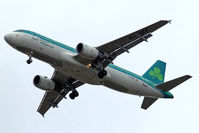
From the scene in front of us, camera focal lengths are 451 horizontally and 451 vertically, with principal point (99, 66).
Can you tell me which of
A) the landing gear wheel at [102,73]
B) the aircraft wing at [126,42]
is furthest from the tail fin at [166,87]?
the landing gear wheel at [102,73]

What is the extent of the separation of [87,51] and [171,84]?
12.4 m

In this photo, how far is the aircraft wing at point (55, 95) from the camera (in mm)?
54906

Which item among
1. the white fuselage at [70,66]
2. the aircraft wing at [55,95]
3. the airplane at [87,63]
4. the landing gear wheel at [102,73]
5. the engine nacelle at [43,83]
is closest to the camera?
the white fuselage at [70,66]

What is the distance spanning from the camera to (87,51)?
47.1 m

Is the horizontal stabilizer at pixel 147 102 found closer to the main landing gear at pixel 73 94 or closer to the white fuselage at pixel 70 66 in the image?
the white fuselage at pixel 70 66

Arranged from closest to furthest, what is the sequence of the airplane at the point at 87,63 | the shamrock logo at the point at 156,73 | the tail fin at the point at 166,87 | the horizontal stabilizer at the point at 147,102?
the airplane at the point at 87,63 < the tail fin at the point at 166,87 < the horizontal stabilizer at the point at 147,102 < the shamrock logo at the point at 156,73

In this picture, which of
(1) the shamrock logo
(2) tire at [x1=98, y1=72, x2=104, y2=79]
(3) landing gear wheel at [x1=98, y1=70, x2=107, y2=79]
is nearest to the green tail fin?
(1) the shamrock logo

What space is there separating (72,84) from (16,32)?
37.6 feet

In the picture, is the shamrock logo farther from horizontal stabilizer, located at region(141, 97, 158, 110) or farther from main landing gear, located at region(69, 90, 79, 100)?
main landing gear, located at region(69, 90, 79, 100)

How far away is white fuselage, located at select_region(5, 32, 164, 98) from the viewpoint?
154ft

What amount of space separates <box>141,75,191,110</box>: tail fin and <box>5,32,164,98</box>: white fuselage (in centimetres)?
198

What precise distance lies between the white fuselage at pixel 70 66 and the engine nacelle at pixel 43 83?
4849 millimetres

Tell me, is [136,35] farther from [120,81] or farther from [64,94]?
[64,94]

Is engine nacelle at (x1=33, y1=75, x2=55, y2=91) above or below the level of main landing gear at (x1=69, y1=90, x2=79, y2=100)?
above
